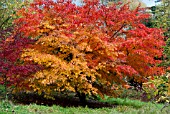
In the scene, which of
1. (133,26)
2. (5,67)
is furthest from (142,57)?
(5,67)

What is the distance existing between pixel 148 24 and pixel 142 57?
1214 centimetres

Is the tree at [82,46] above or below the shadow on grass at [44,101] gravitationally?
above

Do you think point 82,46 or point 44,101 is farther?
point 44,101

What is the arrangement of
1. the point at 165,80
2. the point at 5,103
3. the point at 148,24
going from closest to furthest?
the point at 165,80 → the point at 5,103 → the point at 148,24

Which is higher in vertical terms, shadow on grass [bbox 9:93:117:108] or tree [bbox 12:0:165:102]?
tree [bbox 12:0:165:102]

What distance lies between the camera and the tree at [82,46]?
870cm

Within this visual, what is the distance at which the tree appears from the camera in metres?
8.70

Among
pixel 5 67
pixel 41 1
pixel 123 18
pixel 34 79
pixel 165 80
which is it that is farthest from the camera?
pixel 123 18

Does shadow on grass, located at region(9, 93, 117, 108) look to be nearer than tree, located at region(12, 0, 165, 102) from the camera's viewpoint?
No

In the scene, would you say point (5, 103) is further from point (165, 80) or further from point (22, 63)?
point (165, 80)

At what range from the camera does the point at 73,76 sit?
8609 mm

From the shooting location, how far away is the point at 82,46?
8789 mm

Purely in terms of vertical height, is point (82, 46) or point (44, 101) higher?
point (82, 46)

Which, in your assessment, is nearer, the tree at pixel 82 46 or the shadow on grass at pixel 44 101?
the tree at pixel 82 46
